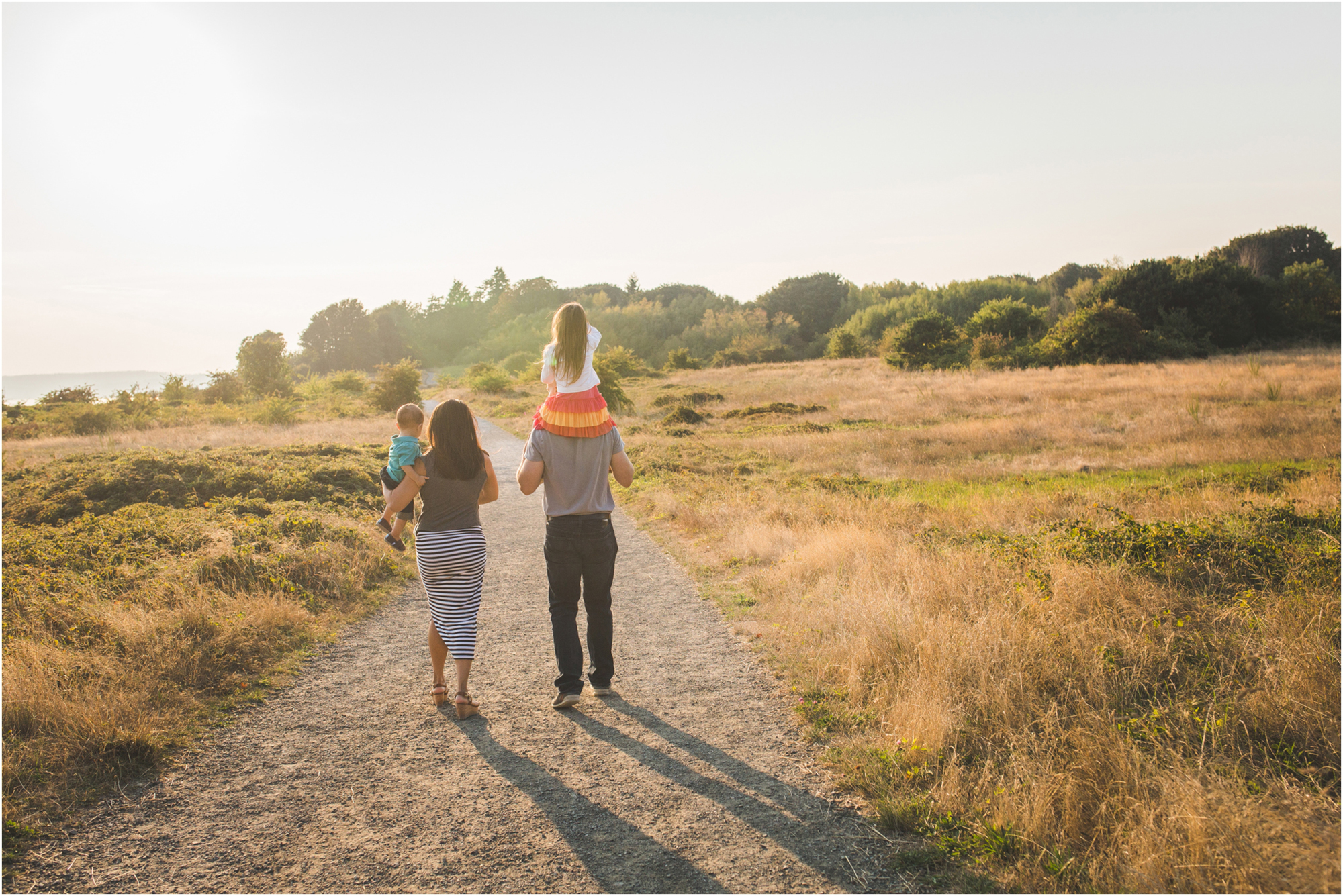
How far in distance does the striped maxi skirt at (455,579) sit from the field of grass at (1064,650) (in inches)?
89.6

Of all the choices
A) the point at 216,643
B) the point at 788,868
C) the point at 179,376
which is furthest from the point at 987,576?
the point at 179,376

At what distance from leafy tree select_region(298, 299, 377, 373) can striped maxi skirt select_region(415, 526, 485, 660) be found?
102702 mm

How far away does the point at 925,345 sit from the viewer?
43188mm

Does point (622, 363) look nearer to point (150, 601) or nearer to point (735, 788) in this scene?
point (150, 601)

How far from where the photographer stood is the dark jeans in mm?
4188

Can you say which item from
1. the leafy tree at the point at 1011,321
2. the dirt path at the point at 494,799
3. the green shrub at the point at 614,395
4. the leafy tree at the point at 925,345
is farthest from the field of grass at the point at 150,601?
the leafy tree at the point at 1011,321

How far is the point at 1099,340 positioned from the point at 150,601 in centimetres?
4266

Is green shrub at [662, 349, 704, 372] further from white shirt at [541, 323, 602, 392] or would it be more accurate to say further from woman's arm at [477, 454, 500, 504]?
white shirt at [541, 323, 602, 392]

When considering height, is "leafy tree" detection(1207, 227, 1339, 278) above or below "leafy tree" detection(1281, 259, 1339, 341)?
above

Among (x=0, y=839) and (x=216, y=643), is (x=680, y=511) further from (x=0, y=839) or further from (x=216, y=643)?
(x=0, y=839)

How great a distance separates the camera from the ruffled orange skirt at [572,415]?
4.05 metres

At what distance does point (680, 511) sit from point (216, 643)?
21.2 feet

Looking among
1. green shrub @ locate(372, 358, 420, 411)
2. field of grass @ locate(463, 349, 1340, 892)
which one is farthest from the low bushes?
green shrub @ locate(372, 358, 420, 411)

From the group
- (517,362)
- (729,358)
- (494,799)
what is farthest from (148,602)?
(517,362)
